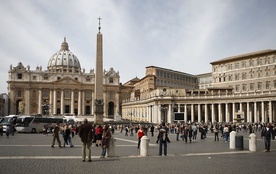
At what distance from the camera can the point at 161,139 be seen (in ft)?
43.7

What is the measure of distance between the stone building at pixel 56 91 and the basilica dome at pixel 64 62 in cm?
2131

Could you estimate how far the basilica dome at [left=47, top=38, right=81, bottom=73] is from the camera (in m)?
123

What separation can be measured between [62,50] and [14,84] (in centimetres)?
4085

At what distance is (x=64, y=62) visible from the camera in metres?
124

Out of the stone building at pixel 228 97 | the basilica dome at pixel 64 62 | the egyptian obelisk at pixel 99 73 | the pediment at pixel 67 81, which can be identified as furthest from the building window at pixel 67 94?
the egyptian obelisk at pixel 99 73

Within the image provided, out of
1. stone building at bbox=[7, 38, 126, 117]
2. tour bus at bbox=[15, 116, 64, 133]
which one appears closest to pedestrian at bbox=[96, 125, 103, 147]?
tour bus at bbox=[15, 116, 64, 133]

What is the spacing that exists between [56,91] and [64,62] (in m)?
29.8

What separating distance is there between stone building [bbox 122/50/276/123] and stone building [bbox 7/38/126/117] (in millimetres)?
26908

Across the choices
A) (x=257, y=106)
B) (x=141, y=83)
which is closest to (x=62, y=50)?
(x=141, y=83)

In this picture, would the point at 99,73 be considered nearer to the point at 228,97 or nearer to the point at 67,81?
the point at 228,97

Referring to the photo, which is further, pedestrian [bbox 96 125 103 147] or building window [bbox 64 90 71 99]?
building window [bbox 64 90 71 99]

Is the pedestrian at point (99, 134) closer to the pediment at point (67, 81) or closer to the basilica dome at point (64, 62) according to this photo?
the pediment at point (67, 81)

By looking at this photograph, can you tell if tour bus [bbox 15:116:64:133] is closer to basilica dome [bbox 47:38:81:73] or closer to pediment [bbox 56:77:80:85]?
pediment [bbox 56:77:80:85]

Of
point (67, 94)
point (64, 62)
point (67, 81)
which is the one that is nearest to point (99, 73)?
point (67, 81)
